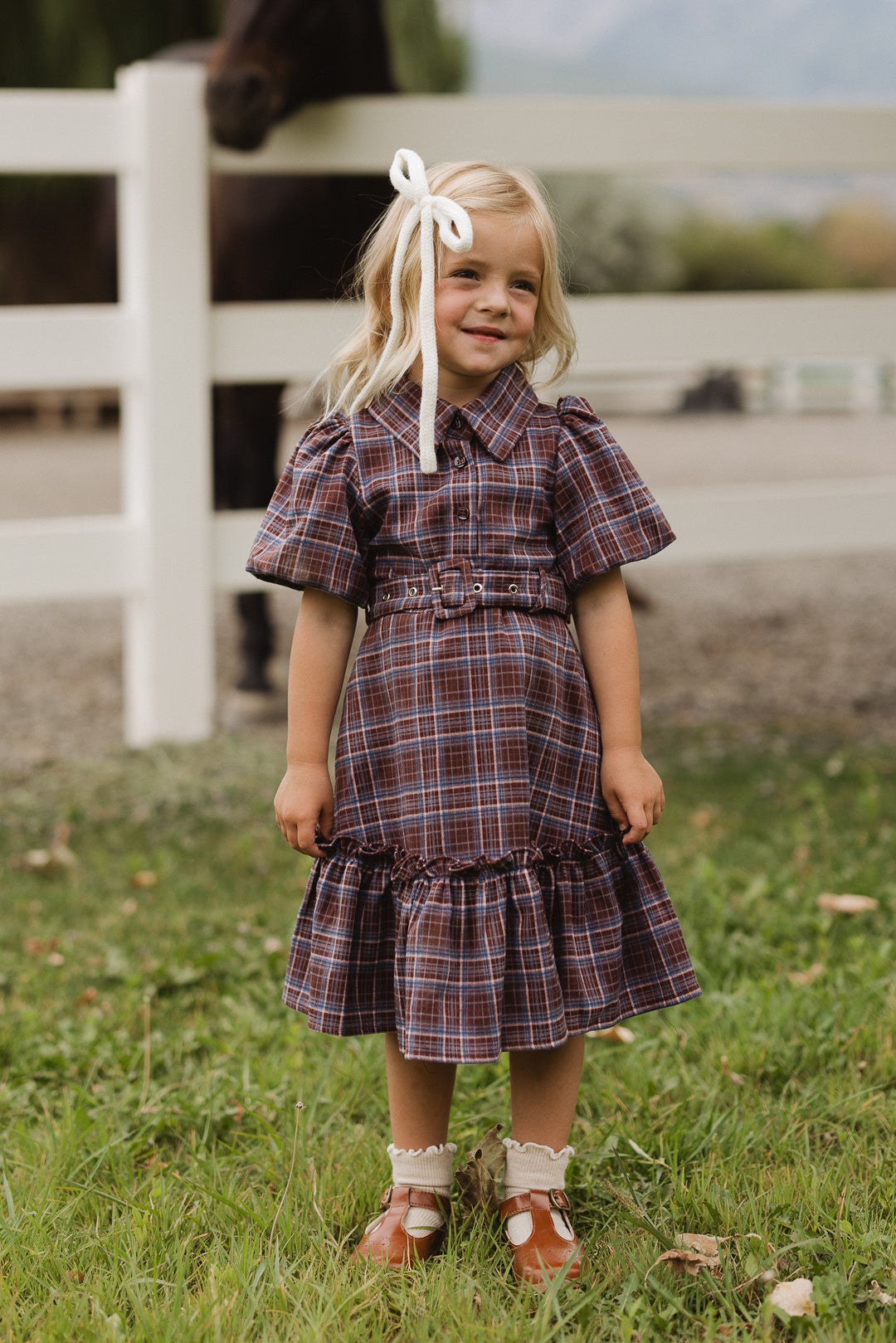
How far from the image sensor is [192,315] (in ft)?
12.7

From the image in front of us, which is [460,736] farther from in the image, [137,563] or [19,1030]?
[137,563]

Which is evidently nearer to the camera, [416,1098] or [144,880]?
[416,1098]

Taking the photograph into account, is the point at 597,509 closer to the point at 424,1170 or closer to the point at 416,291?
the point at 416,291

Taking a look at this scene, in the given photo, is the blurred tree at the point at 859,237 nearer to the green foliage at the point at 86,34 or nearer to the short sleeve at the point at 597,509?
the green foliage at the point at 86,34

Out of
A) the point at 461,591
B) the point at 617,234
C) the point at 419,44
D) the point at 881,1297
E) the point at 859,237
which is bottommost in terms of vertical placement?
the point at 881,1297

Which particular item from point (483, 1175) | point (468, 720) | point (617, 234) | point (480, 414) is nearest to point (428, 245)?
point (480, 414)

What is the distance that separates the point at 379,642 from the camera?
5.35 feet

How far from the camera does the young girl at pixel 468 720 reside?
1549 mm

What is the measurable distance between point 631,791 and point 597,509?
339 millimetres

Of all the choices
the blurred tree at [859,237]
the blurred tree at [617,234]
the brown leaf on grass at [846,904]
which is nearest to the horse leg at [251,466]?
the brown leaf on grass at [846,904]

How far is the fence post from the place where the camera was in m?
3.81

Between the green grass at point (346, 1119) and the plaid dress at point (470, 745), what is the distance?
27 centimetres

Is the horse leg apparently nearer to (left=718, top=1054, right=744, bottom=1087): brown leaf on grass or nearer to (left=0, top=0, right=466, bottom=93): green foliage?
(left=718, top=1054, right=744, bottom=1087): brown leaf on grass

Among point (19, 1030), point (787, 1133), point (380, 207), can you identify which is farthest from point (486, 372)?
point (380, 207)
